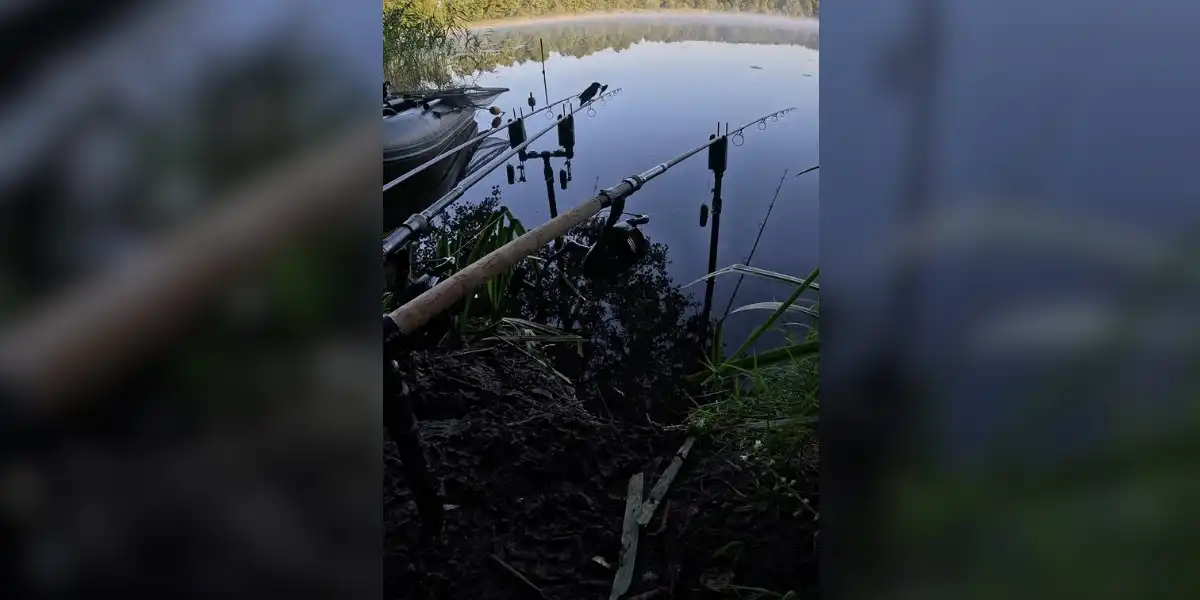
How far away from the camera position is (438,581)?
70 centimetres

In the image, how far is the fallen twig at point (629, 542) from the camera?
694 mm

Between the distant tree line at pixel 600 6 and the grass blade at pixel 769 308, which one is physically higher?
the distant tree line at pixel 600 6

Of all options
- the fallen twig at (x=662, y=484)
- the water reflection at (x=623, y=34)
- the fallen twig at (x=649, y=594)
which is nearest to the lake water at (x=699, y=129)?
the water reflection at (x=623, y=34)

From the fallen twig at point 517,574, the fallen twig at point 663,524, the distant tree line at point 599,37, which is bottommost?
the fallen twig at point 517,574

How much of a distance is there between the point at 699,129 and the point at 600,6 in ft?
0.50

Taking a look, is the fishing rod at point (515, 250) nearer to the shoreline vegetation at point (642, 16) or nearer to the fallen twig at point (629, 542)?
the shoreline vegetation at point (642, 16)

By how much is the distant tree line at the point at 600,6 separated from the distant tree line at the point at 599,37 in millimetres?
14

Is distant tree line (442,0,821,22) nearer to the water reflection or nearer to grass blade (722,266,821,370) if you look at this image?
the water reflection
